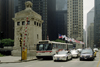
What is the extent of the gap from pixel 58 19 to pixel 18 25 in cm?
11071

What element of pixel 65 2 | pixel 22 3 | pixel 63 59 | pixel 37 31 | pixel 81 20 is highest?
pixel 65 2

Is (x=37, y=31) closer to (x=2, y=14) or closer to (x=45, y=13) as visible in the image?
(x=45, y=13)

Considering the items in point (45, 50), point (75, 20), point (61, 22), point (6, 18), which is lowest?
point (45, 50)

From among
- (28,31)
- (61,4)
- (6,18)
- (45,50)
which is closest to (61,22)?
(61,4)

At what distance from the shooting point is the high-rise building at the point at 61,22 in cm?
14200

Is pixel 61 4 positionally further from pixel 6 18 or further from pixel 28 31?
pixel 28 31

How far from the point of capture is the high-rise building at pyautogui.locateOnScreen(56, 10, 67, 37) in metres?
142

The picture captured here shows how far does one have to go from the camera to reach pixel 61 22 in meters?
143

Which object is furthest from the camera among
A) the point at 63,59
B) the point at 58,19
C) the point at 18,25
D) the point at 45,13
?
the point at 58,19

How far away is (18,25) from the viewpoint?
35.4 meters

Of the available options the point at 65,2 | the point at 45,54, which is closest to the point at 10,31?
the point at 65,2

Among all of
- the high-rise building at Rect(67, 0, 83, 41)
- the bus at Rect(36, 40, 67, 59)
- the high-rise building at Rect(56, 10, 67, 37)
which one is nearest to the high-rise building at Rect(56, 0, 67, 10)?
the high-rise building at Rect(56, 10, 67, 37)

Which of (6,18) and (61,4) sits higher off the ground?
(61,4)

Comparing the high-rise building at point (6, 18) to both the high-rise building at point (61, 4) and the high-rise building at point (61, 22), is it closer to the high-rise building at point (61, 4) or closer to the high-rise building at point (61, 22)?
the high-rise building at point (61, 22)
